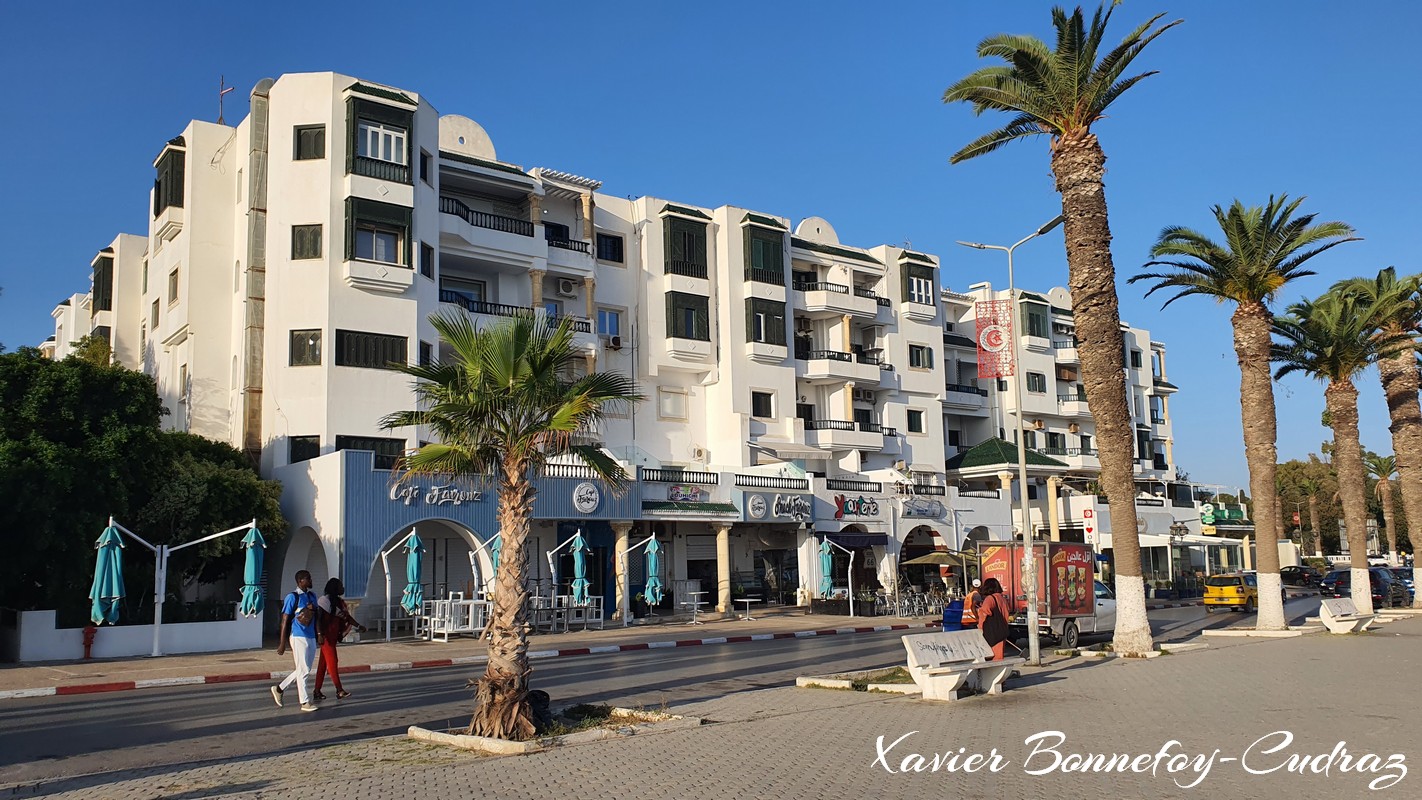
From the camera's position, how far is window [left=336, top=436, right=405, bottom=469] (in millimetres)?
34062

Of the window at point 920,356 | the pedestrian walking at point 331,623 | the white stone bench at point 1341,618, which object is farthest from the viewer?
the window at point 920,356

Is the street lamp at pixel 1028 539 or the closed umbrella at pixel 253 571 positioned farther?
the closed umbrella at pixel 253 571

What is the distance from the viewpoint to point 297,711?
1453 cm

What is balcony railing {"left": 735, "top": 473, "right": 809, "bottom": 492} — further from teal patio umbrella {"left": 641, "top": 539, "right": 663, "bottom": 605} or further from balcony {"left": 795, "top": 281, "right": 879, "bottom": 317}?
balcony {"left": 795, "top": 281, "right": 879, "bottom": 317}

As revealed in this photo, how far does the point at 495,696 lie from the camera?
38.3 feet

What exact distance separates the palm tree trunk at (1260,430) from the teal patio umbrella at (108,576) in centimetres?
2740

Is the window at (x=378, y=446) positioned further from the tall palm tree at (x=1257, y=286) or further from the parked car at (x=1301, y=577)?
the parked car at (x=1301, y=577)

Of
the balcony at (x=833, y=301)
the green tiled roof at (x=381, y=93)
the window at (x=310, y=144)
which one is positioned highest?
the green tiled roof at (x=381, y=93)

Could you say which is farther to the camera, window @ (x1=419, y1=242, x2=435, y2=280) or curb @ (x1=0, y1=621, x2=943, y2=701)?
window @ (x1=419, y1=242, x2=435, y2=280)

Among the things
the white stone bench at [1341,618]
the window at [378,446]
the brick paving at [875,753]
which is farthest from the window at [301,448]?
the white stone bench at [1341,618]

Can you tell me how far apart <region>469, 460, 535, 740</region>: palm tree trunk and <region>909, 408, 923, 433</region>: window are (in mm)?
45132

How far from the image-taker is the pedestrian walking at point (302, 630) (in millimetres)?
14102

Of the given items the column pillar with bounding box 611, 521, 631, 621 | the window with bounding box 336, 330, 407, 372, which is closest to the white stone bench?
the column pillar with bounding box 611, 521, 631, 621

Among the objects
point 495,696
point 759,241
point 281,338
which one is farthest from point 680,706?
point 759,241
